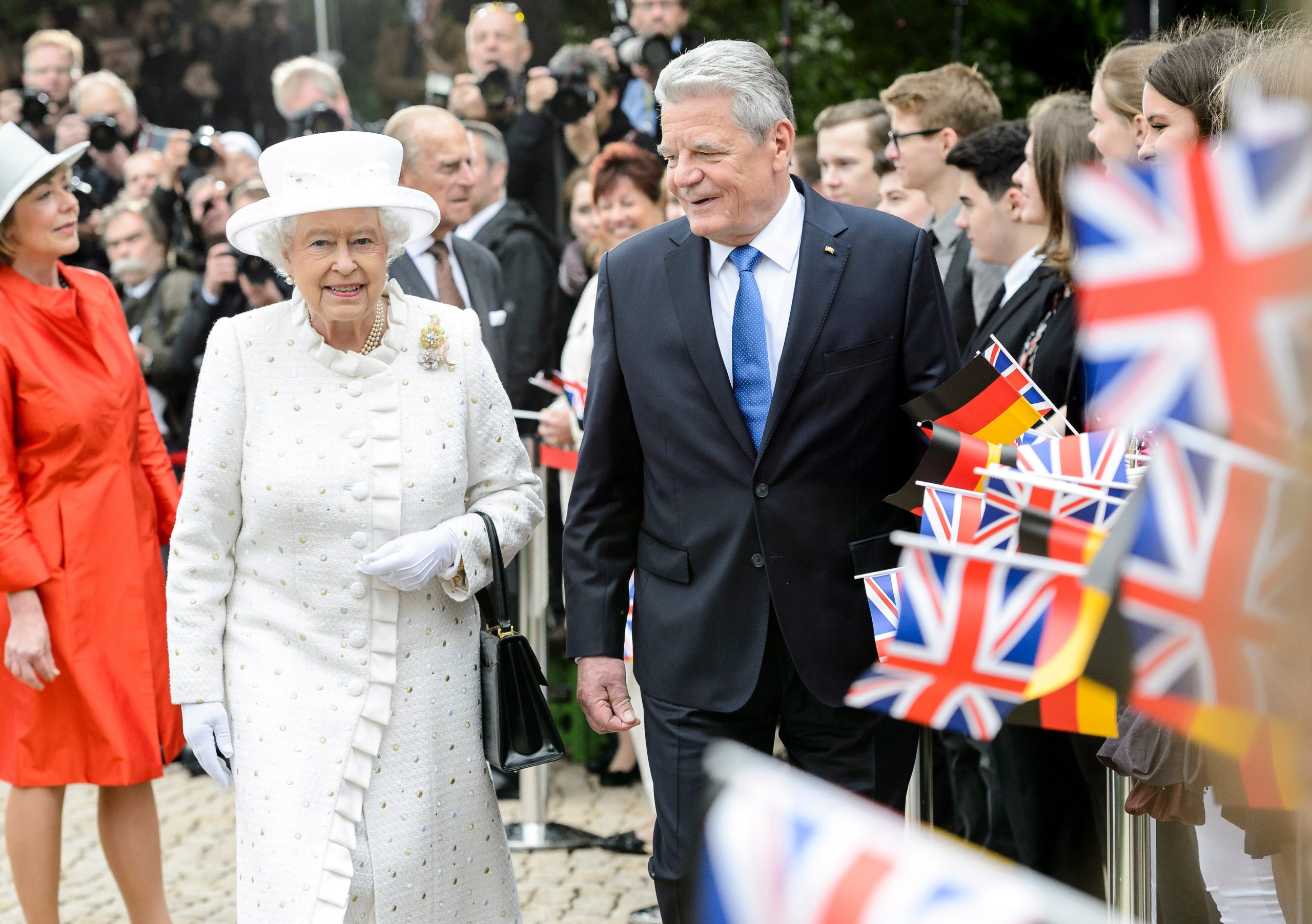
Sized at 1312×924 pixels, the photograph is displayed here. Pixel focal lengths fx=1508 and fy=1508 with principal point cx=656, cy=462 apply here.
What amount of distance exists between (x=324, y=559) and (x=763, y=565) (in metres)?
0.91

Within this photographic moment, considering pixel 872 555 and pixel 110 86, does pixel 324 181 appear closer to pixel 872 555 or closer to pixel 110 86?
pixel 872 555

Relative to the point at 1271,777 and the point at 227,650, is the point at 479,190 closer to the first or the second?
the point at 227,650

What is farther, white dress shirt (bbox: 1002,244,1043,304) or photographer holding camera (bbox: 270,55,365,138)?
photographer holding camera (bbox: 270,55,365,138)

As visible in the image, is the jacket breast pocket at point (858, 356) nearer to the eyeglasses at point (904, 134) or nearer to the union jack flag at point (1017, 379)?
the union jack flag at point (1017, 379)

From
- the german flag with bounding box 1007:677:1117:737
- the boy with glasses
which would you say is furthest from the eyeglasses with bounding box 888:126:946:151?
the german flag with bounding box 1007:677:1117:737

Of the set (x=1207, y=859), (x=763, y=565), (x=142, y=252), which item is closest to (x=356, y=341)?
(x=763, y=565)

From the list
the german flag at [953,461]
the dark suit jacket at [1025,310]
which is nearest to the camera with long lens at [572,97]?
the dark suit jacket at [1025,310]

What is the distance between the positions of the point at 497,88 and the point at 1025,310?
3.22 metres

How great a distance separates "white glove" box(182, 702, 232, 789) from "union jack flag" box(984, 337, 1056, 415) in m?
1.72

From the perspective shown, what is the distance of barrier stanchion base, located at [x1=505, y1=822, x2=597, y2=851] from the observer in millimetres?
5273

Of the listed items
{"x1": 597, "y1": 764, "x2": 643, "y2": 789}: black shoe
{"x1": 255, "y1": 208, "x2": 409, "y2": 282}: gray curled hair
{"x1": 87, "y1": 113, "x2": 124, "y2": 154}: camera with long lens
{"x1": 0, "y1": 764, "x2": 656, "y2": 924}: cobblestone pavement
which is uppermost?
{"x1": 87, "y1": 113, "x2": 124, "y2": 154}: camera with long lens

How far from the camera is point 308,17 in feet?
24.8

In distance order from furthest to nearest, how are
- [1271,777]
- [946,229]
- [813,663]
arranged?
1. [946,229]
2. [813,663]
3. [1271,777]

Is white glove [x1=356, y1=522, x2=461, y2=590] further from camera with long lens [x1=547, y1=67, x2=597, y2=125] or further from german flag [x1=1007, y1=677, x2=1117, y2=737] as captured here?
camera with long lens [x1=547, y1=67, x2=597, y2=125]
